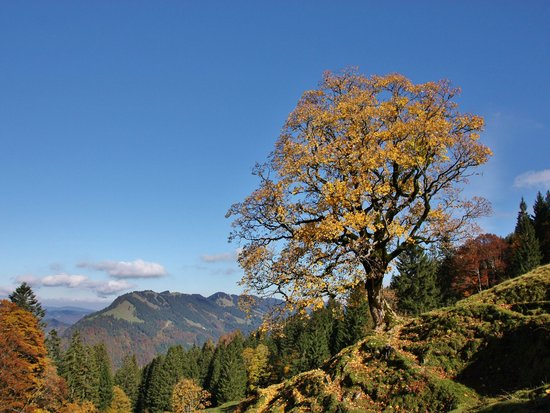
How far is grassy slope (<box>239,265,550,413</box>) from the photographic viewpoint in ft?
39.0

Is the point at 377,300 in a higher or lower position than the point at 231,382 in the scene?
higher

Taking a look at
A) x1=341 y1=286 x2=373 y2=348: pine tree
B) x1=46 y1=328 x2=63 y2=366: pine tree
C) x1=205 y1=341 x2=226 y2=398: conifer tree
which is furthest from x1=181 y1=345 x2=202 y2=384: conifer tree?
x1=341 y1=286 x2=373 y2=348: pine tree

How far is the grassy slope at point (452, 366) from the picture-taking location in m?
11.9

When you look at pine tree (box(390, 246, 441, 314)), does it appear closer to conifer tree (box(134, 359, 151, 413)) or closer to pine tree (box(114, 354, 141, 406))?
conifer tree (box(134, 359, 151, 413))

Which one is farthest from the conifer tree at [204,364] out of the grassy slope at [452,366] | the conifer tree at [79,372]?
the grassy slope at [452,366]

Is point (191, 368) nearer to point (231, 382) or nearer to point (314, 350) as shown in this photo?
point (231, 382)

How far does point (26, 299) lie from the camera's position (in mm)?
72062

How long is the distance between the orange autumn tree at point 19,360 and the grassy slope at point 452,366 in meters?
41.2

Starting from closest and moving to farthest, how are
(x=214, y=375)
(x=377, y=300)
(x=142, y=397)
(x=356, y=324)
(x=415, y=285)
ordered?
(x=377, y=300) < (x=415, y=285) < (x=356, y=324) < (x=214, y=375) < (x=142, y=397)

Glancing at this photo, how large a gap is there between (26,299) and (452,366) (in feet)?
258

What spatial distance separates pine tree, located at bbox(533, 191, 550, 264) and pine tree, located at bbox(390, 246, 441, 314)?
21636 mm

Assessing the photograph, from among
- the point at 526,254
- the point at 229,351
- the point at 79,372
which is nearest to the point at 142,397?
the point at 79,372

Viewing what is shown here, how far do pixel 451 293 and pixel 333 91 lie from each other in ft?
267

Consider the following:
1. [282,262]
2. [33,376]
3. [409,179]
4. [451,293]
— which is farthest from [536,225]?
[33,376]
